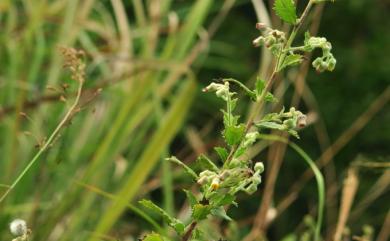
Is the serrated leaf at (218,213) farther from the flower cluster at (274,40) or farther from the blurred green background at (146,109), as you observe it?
the blurred green background at (146,109)

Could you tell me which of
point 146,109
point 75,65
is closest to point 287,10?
point 75,65

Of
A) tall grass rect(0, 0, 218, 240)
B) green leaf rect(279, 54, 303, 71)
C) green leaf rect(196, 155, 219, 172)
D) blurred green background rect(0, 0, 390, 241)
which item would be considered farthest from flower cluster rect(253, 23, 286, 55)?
tall grass rect(0, 0, 218, 240)

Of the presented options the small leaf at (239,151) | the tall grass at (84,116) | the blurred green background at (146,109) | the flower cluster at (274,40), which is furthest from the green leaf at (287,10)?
the tall grass at (84,116)

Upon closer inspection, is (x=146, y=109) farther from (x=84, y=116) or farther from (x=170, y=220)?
(x=170, y=220)

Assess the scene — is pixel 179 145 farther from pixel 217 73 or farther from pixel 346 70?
pixel 346 70

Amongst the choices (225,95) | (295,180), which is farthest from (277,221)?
(225,95)
